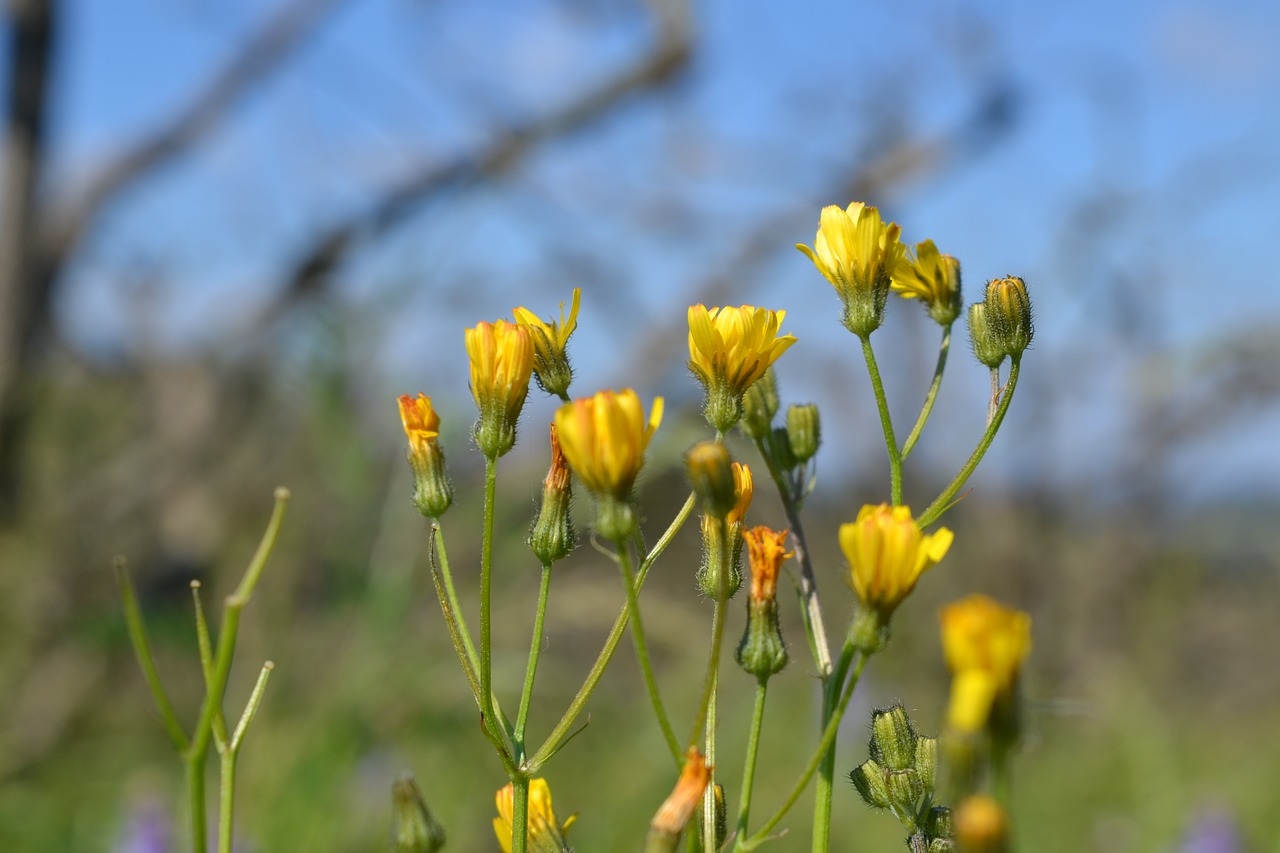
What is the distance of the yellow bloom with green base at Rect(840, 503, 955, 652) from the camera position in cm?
68

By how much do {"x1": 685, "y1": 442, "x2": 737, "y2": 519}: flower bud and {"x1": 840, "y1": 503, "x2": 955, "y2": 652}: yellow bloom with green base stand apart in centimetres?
7

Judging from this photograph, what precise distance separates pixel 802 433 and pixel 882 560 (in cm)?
29

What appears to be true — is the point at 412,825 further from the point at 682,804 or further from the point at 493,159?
the point at 493,159

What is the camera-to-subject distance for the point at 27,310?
5172 mm

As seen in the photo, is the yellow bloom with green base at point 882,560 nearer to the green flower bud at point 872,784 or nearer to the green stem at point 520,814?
the green flower bud at point 872,784

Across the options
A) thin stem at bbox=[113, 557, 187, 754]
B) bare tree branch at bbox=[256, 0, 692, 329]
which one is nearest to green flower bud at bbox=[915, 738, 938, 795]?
thin stem at bbox=[113, 557, 187, 754]

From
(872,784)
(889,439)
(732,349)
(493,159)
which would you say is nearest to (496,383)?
(732,349)

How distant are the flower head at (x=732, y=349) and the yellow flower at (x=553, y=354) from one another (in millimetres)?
111

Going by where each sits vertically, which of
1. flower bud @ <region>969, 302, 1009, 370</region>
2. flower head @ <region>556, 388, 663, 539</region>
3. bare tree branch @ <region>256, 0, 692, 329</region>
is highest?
bare tree branch @ <region>256, 0, 692, 329</region>

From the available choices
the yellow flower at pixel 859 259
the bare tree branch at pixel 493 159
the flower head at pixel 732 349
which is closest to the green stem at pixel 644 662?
the flower head at pixel 732 349

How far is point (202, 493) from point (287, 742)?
288cm

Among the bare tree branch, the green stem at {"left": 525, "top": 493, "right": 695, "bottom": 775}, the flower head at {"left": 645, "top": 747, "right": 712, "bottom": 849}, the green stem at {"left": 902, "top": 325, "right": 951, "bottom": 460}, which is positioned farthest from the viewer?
the bare tree branch

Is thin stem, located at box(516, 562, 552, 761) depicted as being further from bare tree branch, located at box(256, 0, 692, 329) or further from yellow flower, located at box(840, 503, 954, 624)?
bare tree branch, located at box(256, 0, 692, 329)

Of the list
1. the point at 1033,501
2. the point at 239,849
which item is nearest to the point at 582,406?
the point at 239,849
